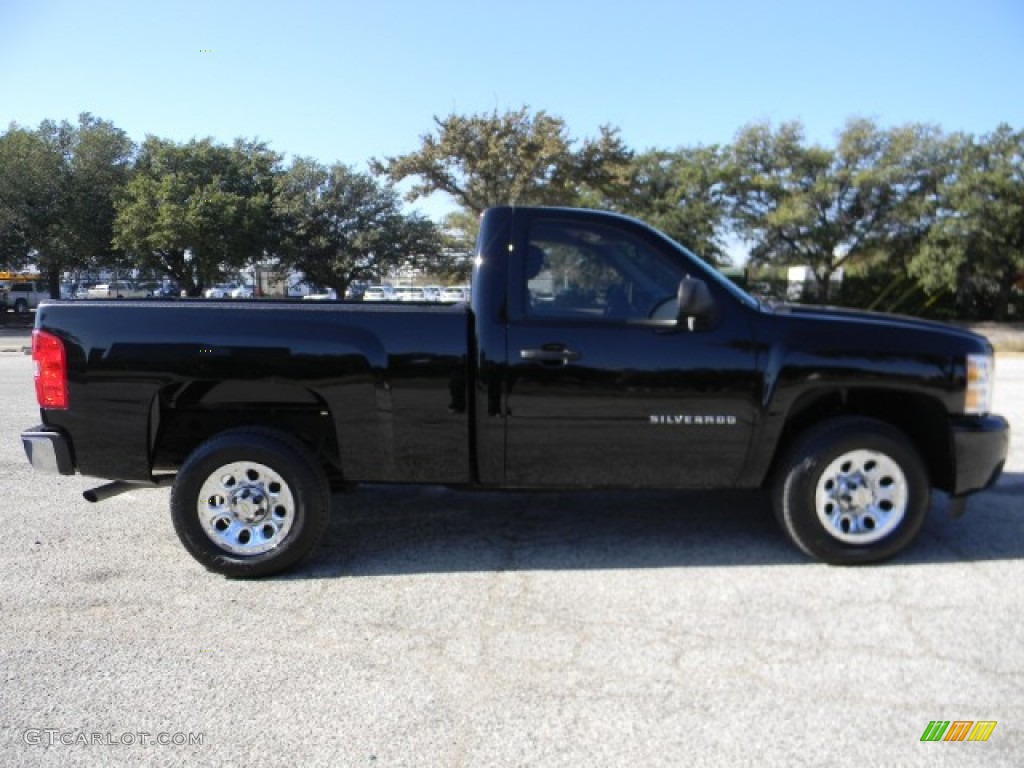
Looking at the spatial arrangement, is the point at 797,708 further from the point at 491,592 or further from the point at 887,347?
the point at 887,347

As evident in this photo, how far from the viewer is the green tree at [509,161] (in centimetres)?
2800

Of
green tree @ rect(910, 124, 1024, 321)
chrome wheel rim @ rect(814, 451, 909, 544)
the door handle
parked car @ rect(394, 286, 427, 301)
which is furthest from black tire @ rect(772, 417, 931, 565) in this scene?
green tree @ rect(910, 124, 1024, 321)

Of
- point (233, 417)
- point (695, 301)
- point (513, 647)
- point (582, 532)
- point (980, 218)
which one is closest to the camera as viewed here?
point (513, 647)

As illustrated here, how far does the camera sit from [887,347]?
4.18 m

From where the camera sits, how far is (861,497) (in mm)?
4266

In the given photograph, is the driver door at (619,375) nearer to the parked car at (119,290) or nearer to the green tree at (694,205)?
the green tree at (694,205)

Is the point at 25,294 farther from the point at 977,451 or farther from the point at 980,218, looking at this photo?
the point at 977,451

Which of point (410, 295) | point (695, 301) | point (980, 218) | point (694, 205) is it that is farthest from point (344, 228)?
point (695, 301)

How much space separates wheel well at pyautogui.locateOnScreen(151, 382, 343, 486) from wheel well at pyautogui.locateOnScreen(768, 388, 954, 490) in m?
2.49

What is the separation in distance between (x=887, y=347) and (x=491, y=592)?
2.40 metres

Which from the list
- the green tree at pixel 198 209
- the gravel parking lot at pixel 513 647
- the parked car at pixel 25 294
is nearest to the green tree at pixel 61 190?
the green tree at pixel 198 209

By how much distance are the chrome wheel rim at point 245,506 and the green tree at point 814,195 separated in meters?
33.0

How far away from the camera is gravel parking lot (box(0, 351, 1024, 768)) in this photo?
107 inches

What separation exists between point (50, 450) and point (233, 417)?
0.91m
